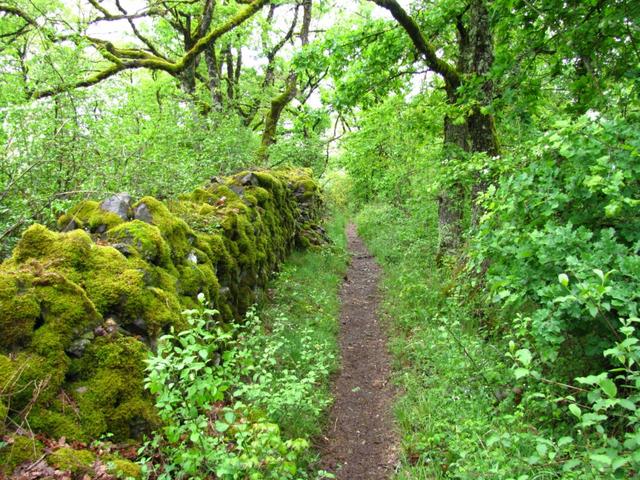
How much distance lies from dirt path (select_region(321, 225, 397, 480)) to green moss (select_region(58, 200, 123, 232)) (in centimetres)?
396

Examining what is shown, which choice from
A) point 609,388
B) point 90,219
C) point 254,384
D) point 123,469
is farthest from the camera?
point 90,219

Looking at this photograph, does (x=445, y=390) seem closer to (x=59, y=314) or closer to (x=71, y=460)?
(x=71, y=460)

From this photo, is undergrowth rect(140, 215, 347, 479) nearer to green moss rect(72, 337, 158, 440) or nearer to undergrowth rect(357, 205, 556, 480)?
green moss rect(72, 337, 158, 440)

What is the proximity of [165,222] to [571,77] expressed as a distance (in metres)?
6.84

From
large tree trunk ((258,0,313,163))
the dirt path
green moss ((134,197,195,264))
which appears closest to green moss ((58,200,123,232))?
green moss ((134,197,195,264))

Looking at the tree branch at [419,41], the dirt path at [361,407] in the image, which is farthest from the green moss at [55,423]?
the tree branch at [419,41]

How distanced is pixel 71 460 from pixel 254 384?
1.55m

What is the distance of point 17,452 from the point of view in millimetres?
2725

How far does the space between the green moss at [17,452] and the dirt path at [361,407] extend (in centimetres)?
307

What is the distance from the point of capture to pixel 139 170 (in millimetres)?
7051

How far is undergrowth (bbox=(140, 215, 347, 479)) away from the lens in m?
2.64

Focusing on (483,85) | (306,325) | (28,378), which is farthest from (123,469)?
(483,85)

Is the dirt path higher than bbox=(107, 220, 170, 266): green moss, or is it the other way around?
bbox=(107, 220, 170, 266): green moss

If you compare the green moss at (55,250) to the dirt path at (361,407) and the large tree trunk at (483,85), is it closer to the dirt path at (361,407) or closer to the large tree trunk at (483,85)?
the dirt path at (361,407)
